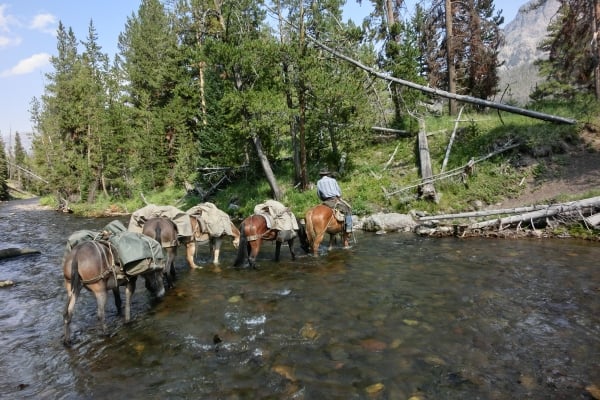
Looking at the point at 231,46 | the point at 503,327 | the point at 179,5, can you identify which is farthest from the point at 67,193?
the point at 503,327

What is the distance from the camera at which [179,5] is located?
1303 inches

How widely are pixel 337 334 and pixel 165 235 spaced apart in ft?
18.8

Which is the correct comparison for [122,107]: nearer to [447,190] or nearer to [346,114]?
[346,114]

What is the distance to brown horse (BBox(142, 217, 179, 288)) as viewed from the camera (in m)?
9.96

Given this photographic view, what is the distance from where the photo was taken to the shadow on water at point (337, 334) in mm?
5238

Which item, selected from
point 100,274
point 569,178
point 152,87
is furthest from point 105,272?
point 152,87

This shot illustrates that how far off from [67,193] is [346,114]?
33.3m

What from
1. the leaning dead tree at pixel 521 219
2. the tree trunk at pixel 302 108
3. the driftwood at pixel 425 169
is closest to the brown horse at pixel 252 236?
the leaning dead tree at pixel 521 219

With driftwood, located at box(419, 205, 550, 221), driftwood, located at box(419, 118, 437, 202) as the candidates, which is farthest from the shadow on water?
driftwood, located at box(419, 118, 437, 202)

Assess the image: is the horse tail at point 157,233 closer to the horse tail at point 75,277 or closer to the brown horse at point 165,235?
the brown horse at point 165,235

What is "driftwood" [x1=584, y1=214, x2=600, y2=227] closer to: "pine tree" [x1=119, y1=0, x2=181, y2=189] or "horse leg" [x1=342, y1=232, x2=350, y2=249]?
"horse leg" [x1=342, y1=232, x2=350, y2=249]

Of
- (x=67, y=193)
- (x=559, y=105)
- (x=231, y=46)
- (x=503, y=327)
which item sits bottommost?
(x=503, y=327)

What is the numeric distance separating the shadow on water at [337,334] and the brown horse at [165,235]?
65cm

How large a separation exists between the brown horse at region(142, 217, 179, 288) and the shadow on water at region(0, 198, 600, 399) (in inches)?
25.5
